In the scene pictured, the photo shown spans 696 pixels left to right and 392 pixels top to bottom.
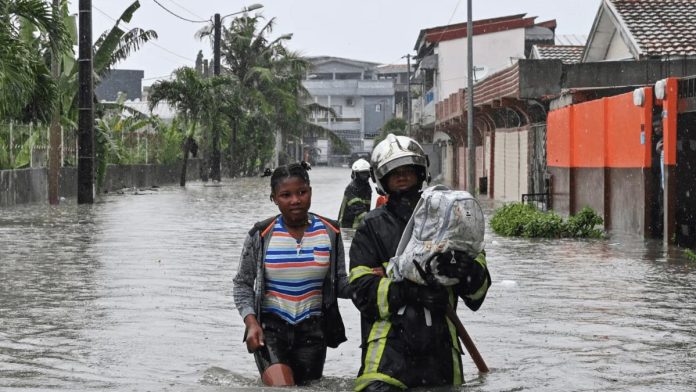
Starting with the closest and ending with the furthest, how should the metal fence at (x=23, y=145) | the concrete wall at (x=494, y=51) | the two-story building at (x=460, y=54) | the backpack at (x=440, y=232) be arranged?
1. the backpack at (x=440, y=232)
2. the metal fence at (x=23, y=145)
3. the two-story building at (x=460, y=54)
4. the concrete wall at (x=494, y=51)

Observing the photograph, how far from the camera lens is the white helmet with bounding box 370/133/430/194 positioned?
5562mm

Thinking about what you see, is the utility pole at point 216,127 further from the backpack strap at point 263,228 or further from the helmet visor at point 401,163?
the helmet visor at point 401,163

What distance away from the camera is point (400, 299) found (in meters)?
5.35

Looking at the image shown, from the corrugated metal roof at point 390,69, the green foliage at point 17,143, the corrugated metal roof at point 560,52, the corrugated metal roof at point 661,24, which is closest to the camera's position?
the corrugated metal roof at point 661,24

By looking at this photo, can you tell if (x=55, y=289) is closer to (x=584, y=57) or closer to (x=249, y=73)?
(x=584, y=57)

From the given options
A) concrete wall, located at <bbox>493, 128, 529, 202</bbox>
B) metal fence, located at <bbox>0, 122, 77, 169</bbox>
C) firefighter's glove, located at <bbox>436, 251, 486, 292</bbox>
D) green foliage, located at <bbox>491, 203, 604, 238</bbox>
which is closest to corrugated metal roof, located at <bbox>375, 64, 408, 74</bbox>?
concrete wall, located at <bbox>493, 128, 529, 202</bbox>

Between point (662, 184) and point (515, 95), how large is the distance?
45.5ft

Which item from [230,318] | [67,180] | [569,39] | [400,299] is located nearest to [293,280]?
[400,299]

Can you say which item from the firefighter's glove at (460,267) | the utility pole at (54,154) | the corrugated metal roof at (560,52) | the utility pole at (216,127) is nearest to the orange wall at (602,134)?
the utility pole at (54,154)

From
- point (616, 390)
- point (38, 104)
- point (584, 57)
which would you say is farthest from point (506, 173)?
point (616, 390)

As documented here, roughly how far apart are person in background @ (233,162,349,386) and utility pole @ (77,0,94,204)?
27.5 m

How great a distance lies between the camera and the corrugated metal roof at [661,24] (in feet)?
98.8

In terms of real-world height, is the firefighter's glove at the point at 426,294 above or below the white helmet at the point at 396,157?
below

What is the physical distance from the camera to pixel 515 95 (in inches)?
1313
